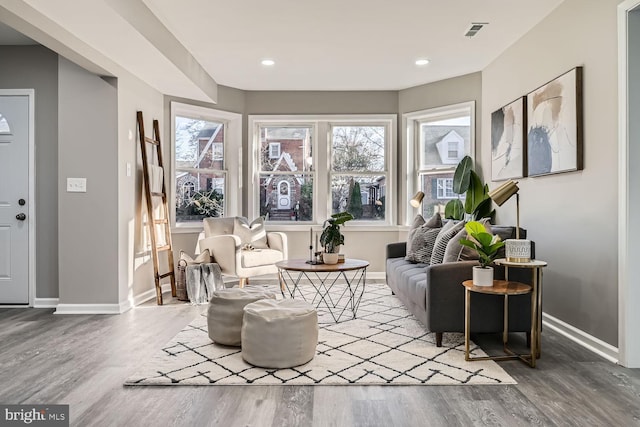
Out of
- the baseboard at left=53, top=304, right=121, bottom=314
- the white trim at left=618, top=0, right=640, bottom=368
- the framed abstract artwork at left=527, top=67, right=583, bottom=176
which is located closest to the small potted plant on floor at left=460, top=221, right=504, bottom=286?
the white trim at left=618, top=0, right=640, bottom=368

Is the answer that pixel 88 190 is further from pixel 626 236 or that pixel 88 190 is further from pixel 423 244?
pixel 626 236

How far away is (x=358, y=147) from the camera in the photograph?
6.32 metres

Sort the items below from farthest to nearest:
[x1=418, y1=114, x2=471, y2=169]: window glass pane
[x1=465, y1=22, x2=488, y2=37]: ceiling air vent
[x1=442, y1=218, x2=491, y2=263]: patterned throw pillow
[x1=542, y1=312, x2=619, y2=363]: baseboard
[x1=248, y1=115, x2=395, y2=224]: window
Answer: [x1=248, y1=115, x2=395, y2=224]: window
[x1=418, y1=114, x2=471, y2=169]: window glass pane
[x1=465, y1=22, x2=488, y2=37]: ceiling air vent
[x1=442, y1=218, x2=491, y2=263]: patterned throw pillow
[x1=542, y1=312, x2=619, y2=363]: baseboard

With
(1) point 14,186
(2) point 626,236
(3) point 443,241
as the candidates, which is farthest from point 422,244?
(1) point 14,186

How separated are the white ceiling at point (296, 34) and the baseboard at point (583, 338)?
8.03 feet

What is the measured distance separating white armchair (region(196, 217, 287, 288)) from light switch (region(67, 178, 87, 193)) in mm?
1400

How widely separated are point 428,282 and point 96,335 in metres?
2.49

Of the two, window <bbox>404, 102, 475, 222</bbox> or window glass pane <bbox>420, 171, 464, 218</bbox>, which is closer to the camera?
window <bbox>404, 102, 475, 222</bbox>

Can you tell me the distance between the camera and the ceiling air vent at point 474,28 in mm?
3877

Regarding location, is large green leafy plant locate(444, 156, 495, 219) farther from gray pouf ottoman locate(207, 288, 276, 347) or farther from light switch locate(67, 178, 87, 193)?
light switch locate(67, 178, 87, 193)

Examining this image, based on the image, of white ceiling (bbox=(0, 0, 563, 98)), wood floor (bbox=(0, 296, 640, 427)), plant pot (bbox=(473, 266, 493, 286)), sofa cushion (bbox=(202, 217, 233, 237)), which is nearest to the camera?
wood floor (bbox=(0, 296, 640, 427))

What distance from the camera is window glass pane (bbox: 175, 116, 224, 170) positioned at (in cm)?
573

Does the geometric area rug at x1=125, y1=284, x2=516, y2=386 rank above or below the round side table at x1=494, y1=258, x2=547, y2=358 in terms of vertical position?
below

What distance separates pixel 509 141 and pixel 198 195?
12.2 feet
